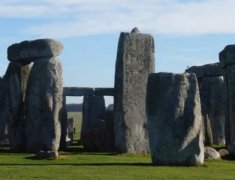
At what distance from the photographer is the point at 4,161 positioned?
18.3 meters

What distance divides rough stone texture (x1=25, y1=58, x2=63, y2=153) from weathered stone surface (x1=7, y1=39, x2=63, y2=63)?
0.27 metres

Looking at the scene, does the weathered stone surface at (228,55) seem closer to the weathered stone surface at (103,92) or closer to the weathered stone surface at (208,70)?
the weathered stone surface at (208,70)

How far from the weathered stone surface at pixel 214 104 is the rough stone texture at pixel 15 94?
805 centimetres

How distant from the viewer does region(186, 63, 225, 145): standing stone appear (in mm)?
29359

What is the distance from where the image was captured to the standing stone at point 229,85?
80.0 feet

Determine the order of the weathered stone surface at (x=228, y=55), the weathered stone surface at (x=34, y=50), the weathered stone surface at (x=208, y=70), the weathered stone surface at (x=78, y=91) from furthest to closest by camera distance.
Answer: the weathered stone surface at (x=78, y=91)
the weathered stone surface at (x=208, y=70)
the weathered stone surface at (x=228, y=55)
the weathered stone surface at (x=34, y=50)

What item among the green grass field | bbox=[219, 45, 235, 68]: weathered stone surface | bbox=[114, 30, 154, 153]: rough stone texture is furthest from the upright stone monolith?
bbox=[219, 45, 235, 68]: weathered stone surface

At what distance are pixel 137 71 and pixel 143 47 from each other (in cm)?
82

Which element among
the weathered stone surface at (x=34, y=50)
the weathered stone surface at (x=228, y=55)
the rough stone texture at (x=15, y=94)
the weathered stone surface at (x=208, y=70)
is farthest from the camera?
the weathered stone surface at (x=208, y=70)

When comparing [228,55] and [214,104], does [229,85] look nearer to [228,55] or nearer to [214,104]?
[228,55]

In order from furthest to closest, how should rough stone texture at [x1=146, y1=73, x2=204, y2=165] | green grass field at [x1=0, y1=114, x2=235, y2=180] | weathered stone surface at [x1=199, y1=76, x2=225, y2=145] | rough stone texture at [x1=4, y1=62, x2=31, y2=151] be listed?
weathered stone surface at [x1=199, y1=76, x2=225, y2=145], rough stone texture at [x1=4, y1=62, x2=31, y2=151], rough stone texture at [x1=146, y1=73, x2=204, y2=165], green grass field at [x1=0, y1=114, x2=235, y2=180]

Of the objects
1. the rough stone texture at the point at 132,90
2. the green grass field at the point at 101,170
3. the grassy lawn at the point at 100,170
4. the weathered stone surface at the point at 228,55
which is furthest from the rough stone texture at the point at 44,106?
the weathered stone surface at the point at 228,55

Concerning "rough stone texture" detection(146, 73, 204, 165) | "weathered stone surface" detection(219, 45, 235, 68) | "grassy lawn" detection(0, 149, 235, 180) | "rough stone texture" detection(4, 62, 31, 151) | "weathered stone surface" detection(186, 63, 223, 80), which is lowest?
"grassy lawn" detection(0, 149, 235, 180)

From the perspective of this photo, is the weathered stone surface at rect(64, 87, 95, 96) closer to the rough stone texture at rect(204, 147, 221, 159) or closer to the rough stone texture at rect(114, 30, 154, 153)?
the rough stone texture at rect(114, 30, 154, 153)
